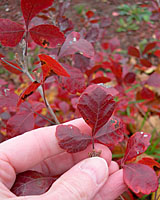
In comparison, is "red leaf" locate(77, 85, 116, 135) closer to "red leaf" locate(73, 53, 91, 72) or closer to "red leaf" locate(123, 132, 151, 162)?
"red leaf" locate(123, 132, 151, 162)

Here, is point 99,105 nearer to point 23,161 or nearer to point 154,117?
point 23,161

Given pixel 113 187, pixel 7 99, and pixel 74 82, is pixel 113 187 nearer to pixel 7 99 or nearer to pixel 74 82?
pixel 74 82

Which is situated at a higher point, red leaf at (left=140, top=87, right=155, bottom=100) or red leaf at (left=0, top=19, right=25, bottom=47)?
red leaf at (left=0, top=19, right=25, bottom=47)

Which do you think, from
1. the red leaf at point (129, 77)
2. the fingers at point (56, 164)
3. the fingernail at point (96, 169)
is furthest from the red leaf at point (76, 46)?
the red leaf at point (129, 77)

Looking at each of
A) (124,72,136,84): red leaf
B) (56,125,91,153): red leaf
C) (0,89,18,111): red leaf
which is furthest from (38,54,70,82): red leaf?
(124,72,136,84): red leaf

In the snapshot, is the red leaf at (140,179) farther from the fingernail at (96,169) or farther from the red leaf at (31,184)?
the red leaf at (31,184)

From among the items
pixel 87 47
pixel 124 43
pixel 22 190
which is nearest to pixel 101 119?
pixel 87 47
